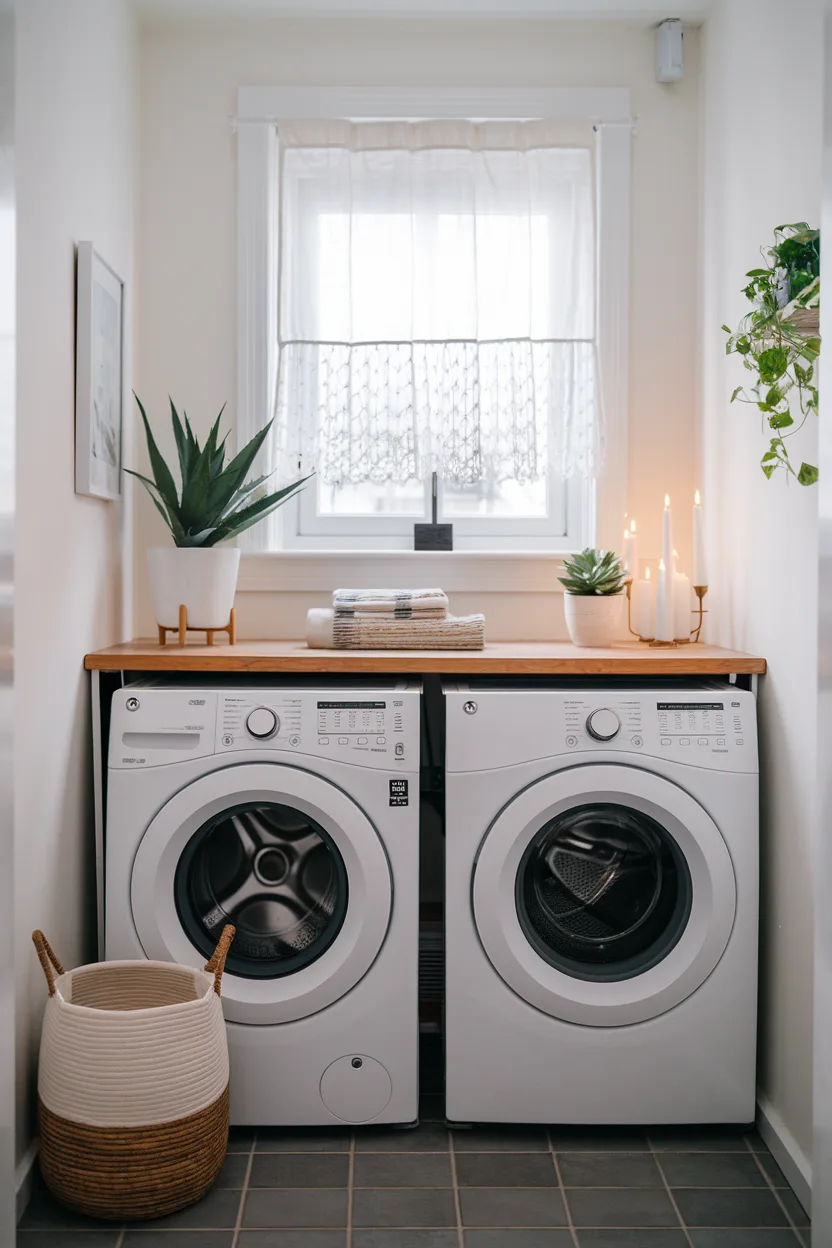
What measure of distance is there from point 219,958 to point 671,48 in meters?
2.20

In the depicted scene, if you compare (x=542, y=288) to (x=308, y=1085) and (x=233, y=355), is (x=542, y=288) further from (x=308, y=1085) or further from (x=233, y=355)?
(x=308, y=1085)

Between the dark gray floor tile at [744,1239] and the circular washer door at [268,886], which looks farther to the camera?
the circular washer door at [268,886]

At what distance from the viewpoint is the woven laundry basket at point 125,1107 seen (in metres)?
1.58

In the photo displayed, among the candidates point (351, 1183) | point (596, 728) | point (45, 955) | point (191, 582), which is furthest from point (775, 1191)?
point (191, 582)

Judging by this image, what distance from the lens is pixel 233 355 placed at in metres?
2.42

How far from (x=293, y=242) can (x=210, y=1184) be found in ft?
6.50

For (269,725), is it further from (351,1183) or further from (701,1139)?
(701,1139)

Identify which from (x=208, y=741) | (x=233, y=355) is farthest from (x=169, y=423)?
(x=208, y=741)

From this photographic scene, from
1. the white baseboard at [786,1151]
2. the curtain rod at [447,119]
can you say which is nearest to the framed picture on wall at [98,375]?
the curtain rod at [447,119]

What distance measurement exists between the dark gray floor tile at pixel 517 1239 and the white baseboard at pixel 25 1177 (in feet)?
2.35

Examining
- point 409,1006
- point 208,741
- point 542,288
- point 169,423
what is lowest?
point 409,1006

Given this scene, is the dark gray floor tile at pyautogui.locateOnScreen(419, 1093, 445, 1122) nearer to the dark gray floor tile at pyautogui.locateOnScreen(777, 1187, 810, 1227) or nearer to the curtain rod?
the dark gray floor tile at pyautogui.locateOnScreen(777, 1187, 810, 1227)

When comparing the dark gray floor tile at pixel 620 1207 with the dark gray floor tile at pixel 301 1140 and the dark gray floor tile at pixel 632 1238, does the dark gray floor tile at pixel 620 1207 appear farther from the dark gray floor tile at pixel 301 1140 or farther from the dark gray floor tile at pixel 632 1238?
the dark gray floor tile at pixel 301 1140

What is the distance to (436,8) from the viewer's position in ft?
7.56
